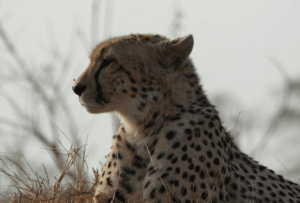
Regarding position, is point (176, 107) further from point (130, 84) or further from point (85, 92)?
point (85, 92)

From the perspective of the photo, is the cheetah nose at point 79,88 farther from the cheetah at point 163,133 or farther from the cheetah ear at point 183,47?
the cheetah ear at point 183,47

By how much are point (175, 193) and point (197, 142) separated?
334mm

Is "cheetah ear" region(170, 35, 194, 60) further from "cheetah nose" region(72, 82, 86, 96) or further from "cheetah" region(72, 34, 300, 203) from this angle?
"cheetah nose" region(72, 82, 86, 96)

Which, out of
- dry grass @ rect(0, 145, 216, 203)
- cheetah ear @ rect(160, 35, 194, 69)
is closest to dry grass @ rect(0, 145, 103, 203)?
dry grass @ rect(0, 145, 216, 203)

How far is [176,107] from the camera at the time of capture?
7.50 ft

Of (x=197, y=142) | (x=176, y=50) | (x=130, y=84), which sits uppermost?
(x=176, y=50)

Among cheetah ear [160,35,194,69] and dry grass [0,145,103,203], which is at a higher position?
cheetah ear [160,35,194,69]

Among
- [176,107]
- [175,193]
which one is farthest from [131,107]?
[175,193]

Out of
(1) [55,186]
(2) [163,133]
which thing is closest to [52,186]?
(1) [55,186]

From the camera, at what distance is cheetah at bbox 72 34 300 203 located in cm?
204

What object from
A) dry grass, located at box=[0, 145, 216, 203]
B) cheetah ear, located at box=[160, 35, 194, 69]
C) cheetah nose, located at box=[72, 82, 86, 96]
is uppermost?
cheetah ear, located at box=[160, 35, 194, 69]

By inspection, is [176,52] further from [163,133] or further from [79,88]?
[79,88]

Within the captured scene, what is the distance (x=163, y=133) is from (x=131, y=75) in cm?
43

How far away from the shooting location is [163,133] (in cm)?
220
